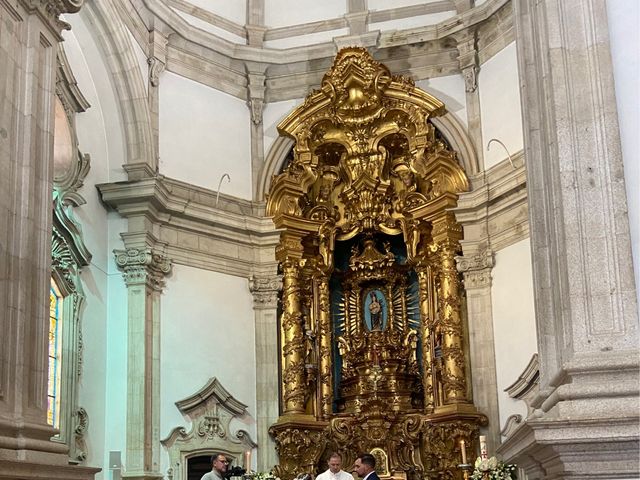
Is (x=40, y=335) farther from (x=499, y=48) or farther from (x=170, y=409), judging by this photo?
(x=499, y=48)

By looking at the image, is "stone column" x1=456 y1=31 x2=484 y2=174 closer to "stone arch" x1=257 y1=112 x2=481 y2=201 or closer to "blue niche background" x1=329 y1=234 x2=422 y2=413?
"stone arch" x1=257 y1=112 x2=481 y2=201

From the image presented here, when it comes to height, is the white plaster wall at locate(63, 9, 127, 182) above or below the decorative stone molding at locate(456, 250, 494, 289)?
above

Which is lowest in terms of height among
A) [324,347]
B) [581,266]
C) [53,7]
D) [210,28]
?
[581,266]

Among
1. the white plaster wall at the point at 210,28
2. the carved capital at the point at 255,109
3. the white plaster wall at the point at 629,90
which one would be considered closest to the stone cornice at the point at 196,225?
the carved capital at the point at 255,109

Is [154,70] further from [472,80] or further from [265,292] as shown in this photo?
[472,80]

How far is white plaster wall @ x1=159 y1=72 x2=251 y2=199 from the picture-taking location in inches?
816

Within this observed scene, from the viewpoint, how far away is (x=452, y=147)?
21.2 m

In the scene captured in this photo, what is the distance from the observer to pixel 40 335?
34.0 ft

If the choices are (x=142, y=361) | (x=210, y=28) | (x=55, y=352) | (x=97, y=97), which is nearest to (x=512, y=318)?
(x=142, y=361)

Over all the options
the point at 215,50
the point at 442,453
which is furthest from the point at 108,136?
the point at 442,453

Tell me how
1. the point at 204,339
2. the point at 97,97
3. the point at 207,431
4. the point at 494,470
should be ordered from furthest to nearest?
1. the point at 204,339
2. the point at 207,431
3. the point at 97,97
4. the point at 494,470

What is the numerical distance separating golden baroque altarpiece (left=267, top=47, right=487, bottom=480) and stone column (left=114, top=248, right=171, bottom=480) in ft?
9.64

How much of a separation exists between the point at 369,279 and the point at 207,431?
5.08 metres

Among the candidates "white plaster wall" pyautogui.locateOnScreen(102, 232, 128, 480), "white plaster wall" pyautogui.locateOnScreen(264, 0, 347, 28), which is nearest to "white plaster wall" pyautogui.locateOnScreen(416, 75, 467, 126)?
"white plaster wall" pyautogui.locateOnScreen(264, 0, 347, 28)
